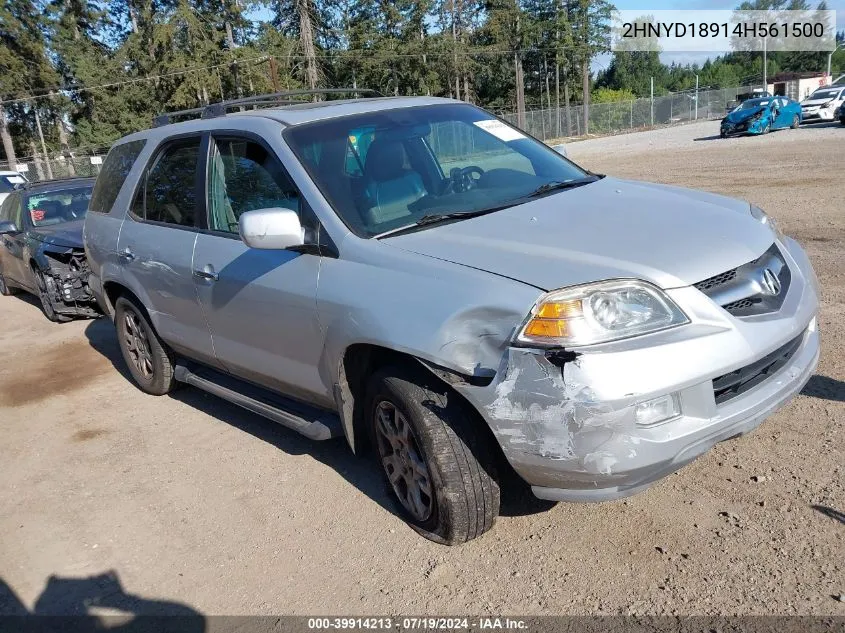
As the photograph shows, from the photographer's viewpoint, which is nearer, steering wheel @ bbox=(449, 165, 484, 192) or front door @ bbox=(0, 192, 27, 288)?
steering wheel @ bbox=(449, 165, 484, 192)

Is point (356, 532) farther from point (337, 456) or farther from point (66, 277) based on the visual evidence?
point (66, 277)

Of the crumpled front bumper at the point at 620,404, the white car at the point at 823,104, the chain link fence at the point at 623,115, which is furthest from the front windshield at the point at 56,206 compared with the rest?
the chain link fence at the point at 623,115

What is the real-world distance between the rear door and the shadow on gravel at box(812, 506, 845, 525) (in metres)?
3.31

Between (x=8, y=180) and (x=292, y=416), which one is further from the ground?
(x=8, y=180)

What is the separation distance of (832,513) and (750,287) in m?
1.04

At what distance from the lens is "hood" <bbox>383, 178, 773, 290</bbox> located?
273 centimetres

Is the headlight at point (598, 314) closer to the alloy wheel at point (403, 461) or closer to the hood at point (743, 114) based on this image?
the alloy wheel at point (403, 461)

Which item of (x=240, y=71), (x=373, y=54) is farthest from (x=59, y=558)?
(x=373, y=54)

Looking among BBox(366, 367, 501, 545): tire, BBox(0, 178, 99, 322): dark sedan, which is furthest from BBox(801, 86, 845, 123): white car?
BBox(366, 367, 501, 545): tire

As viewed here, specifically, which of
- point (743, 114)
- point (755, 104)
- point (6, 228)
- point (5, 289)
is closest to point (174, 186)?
point (6, 228)

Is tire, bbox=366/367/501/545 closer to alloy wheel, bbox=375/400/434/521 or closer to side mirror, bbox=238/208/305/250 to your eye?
alloy wheel, bbox=375/400/434/521

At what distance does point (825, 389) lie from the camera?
4141 millimetres

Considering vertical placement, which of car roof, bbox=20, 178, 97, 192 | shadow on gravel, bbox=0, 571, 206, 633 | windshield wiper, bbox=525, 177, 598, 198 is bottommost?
shadow on gravel, bbox=0, 571, 206, 633

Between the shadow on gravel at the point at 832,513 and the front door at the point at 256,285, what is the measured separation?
2.25 m
